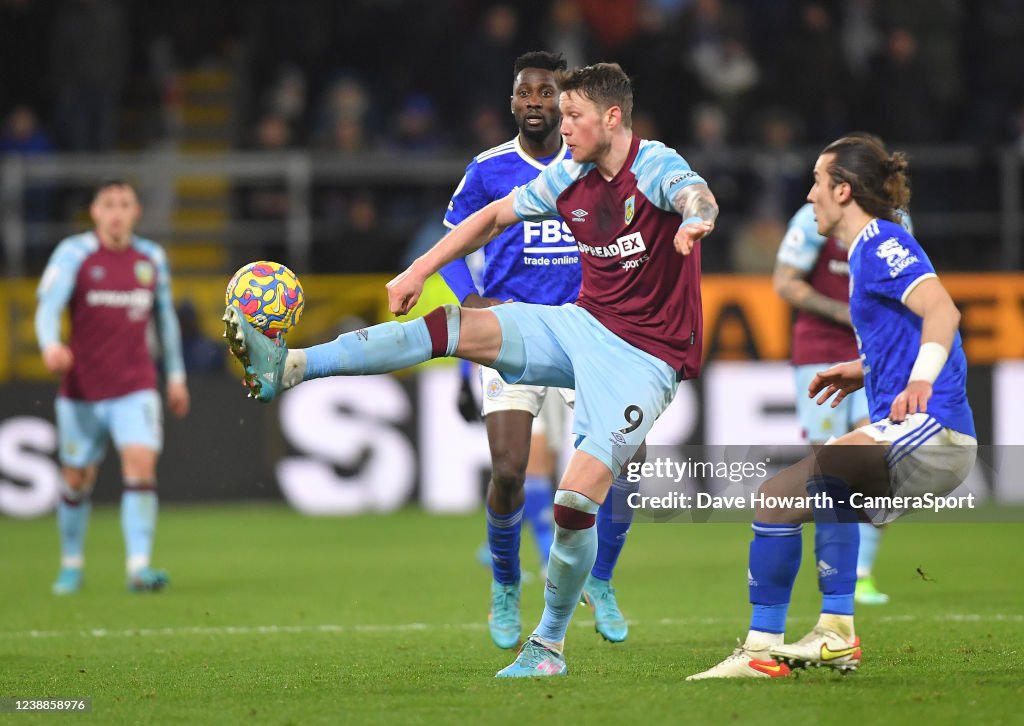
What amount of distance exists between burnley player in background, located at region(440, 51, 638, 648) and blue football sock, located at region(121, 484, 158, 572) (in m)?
3.43

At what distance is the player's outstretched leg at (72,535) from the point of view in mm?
10312

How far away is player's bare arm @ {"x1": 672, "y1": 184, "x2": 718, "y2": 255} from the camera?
569 cm

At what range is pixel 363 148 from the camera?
16891 mm

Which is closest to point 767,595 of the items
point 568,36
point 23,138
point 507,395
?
point 507,395

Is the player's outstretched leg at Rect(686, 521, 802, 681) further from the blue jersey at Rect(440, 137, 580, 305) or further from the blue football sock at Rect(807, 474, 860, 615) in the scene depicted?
the blue jersey at Rect(440, 137, 580, 305)

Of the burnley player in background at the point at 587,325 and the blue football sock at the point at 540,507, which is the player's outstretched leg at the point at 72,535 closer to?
the blue football sock at the point at 540,507

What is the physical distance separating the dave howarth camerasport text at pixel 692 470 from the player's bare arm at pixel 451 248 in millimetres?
1412

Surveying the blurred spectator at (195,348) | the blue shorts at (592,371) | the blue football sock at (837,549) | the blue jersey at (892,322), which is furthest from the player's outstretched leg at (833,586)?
the blurred spectator at (195,348)

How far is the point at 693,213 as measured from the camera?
588 cm

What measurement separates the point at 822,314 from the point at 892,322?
3.38 meters

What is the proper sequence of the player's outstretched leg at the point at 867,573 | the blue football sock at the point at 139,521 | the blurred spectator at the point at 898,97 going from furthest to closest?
the blurred spectator at the point at 898,97, the blue football sock at the point at 139,521, the player's outstretched leg at the point at 867,573

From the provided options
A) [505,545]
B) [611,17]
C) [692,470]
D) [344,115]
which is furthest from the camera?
[611,17]

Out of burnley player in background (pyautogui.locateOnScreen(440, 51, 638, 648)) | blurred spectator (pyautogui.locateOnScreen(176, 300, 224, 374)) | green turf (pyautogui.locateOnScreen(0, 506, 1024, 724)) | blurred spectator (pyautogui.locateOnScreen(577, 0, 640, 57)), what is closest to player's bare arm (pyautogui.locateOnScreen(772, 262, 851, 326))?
green turf (pyautogui.locateOnScreen(0, 506, 1024, 724))

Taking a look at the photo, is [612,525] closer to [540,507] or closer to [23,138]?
[540,507]
